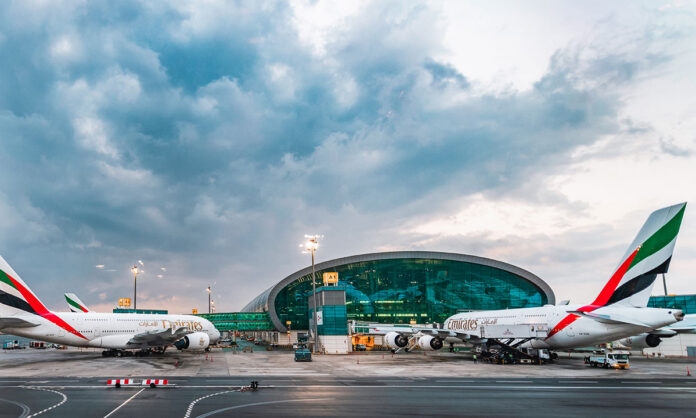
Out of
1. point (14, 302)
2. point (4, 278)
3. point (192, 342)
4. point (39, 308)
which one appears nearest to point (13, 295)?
point (14, 302)

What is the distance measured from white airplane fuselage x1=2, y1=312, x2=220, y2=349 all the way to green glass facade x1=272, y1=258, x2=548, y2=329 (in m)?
38.1

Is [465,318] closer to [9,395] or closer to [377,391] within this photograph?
[377,391]

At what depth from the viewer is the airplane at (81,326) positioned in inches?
1614

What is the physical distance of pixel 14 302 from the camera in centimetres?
4147

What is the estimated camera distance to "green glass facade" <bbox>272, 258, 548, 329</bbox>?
8456 cm

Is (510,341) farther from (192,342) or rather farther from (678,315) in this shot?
(192,342)

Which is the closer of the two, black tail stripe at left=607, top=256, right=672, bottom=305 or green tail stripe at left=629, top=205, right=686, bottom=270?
green tail stripe at left=629, top=205, right=686, bottom=270

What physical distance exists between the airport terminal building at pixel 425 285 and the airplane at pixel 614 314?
38477 mm

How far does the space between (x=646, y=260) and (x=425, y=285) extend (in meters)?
54.3

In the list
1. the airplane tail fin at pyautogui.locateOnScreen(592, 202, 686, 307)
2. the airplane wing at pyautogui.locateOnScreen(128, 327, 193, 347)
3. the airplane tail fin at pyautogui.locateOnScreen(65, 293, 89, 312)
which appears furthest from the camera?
the airplane tail fin at pyautogui.locateOnScreen(65, 293, 89, 312)

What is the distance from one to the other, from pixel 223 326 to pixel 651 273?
90855 mm

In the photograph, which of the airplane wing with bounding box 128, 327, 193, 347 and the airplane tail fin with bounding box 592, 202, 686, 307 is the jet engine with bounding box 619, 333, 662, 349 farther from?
the airplane wing with bounding box 128, 327, 193, 347

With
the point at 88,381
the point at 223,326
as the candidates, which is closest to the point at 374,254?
the point at 223,326

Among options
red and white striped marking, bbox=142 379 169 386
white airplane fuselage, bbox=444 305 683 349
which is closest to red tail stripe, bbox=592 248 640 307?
white airplane fuselage, bbox=444 305 683 349
